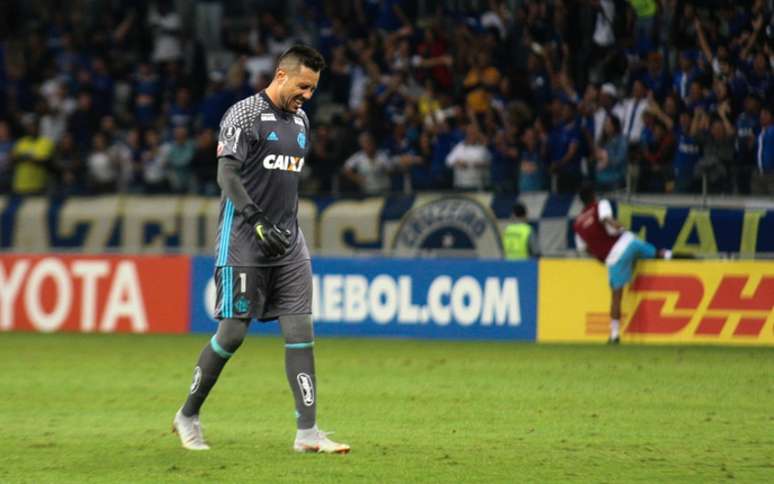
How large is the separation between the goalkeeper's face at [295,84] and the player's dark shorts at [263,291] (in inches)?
36.1

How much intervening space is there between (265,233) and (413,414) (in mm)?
2811

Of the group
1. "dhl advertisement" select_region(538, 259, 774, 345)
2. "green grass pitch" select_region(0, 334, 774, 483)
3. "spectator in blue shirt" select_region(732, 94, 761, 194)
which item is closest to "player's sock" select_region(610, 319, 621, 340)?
"dhl advertisement" select_region(538, 259, 774, 345)

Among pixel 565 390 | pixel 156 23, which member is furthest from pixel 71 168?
pixel 565 390

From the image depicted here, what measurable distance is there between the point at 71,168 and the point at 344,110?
4.09 metres

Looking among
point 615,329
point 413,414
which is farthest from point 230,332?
point 615,329

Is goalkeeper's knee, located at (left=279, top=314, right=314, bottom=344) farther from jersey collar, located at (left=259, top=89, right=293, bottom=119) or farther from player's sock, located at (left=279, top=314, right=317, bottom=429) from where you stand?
jersey collar, located at (left=259, top=89, right=293, bottom=119)

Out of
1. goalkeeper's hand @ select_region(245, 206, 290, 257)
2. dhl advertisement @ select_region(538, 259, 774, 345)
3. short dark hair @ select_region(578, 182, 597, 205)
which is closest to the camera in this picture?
goalkeeper's hand @ select_region(245, 206, 290, 257)

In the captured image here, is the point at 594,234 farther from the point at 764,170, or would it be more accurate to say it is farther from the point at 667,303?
the point at 764,170

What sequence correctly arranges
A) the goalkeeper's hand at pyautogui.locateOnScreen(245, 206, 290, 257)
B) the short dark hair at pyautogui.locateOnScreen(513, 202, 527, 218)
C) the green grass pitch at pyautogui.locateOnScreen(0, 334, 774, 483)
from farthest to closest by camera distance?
1. the short dark hair at pyautogui.locateOnScreen(513, 202, 527, 218)
2. the goalkeeper's hand at pyautogui.locateOnScreen(245, 206, 290, 257)
3. the green grass pitch at pyautogui.locateOnScreen(0, 334, 774, 483)

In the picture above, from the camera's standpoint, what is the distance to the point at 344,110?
21.2m

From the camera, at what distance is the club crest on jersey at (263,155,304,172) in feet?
25.9

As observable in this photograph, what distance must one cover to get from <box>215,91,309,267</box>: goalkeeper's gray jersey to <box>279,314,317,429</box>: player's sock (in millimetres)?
361

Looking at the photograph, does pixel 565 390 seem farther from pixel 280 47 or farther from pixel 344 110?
pixel 280 47

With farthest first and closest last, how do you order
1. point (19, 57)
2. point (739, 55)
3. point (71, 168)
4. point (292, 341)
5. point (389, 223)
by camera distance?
1. point (19, 57)
2. point (71, 168)
3. point (389, 223)
4. point (739, 55)
5. point (292, 341)
